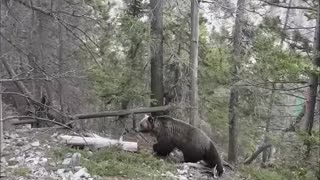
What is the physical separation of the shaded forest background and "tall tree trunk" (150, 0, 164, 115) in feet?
0.25

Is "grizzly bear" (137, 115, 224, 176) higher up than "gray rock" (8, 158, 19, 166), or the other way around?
"gray rock" (8, 158, 19, 166)

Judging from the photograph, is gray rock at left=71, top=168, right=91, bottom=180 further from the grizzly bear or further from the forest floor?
the grizzly bear

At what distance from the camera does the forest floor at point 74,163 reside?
718 centimetres

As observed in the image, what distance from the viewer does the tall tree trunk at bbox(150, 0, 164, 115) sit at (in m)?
13.3

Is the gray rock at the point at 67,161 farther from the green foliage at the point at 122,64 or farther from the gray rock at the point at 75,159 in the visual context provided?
the green foliage at the point at 122,64

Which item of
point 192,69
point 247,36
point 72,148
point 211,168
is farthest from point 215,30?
point 72,148

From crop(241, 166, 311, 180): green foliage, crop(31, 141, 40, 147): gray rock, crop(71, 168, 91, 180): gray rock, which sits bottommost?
crop(241, 166, 311, 180): green foliage

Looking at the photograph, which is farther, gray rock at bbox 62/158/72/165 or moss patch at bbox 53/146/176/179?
moss patch at bbox 53/146/176/179

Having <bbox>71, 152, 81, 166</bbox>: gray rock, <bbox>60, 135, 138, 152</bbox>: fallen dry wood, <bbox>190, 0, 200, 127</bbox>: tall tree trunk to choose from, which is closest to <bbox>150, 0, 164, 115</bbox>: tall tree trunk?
<bbox>190, 0, 200, 127</bbox>: tall tree trunk

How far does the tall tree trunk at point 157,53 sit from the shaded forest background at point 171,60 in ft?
0.25

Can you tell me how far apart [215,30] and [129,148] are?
8.27 meters

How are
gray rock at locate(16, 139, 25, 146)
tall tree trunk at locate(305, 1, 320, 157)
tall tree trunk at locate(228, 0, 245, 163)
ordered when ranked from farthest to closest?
1. tall tree trunk at locate(228, 0, 245, 163)
2. tall tree trunk at locate(305, 1, 320, 157)
3. gray rock at locate(16, 139, 25, 146)

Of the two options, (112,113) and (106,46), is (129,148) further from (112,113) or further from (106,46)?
(106,46)

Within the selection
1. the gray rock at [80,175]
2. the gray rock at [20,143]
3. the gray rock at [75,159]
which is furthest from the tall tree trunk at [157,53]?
the gray rock at [80,175]
